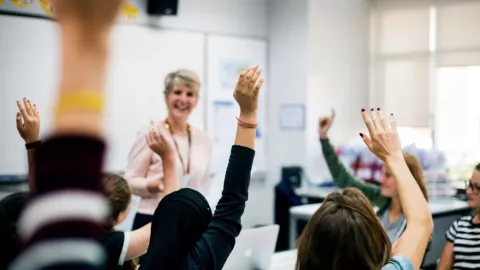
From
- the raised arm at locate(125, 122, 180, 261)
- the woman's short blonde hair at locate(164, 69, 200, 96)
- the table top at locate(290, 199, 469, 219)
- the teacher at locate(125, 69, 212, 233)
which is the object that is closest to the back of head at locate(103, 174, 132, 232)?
the raised arm at locate(125, 122, 180, 261)

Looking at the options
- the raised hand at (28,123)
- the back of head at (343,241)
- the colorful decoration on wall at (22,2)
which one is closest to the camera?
the raised hand at (28,123)

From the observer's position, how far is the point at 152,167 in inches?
128

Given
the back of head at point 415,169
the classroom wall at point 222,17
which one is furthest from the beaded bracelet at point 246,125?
the classroom wall at point 222,17

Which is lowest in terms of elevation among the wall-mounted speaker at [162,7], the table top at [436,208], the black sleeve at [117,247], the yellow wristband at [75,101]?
the table top at [436,208]

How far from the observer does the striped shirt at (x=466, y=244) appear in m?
2.89

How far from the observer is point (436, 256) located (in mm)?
4695

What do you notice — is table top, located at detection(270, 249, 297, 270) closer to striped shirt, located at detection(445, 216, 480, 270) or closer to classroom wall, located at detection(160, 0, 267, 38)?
striped shirt, located at detection(445, 216, 480, 270)

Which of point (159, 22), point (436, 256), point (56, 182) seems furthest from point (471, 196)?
point (159, 22)

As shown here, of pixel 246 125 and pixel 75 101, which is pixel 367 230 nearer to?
pixel 246 125

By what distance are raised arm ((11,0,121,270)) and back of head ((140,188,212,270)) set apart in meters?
0.79

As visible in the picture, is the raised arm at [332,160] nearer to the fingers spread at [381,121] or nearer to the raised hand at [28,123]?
the fingers spread at [381,121]

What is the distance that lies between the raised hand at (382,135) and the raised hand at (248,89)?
522 mm

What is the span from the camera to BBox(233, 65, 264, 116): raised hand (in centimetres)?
117

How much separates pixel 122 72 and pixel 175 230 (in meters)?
4.55
